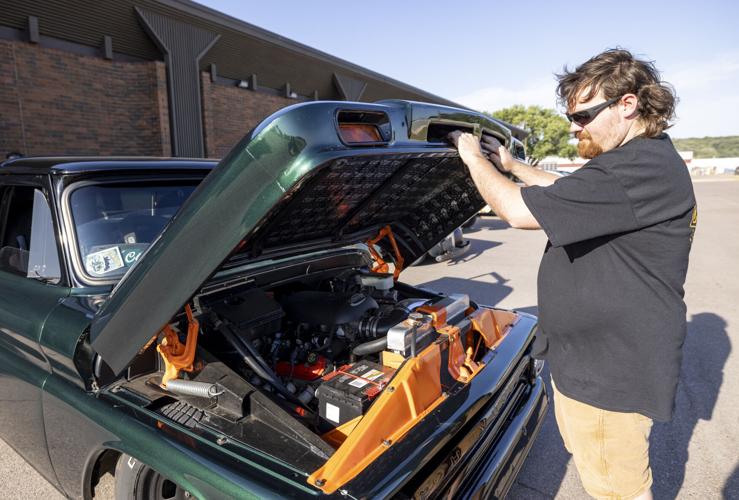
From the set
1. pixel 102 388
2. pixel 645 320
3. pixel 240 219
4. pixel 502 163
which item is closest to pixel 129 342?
pixel 102 388

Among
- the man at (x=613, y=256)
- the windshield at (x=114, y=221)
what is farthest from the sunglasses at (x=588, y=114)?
the windshield at (x=114, y=221)

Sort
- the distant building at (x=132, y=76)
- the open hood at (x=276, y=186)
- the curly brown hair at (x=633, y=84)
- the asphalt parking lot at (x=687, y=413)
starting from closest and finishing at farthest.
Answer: the open hood at (x=276, y=186) → the curly brown hair at (x=633, y=84) → the asphalt parking lot at (x=687, y=413) → the distant building at (x=132, y=76)

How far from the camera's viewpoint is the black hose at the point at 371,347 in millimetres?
2100

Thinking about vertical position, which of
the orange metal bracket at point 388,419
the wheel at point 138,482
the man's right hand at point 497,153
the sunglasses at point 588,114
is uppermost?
the sunglasses at point 588,114

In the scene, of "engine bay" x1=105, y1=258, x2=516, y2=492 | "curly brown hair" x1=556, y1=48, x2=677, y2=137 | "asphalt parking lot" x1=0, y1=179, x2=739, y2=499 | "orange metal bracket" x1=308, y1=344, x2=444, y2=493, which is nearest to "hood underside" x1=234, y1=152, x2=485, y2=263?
"engine bay" x1=105, y1=258, x2=516, y2=492

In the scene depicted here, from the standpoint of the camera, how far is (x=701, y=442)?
9.97 ft

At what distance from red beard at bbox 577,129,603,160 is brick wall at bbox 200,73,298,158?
35.0 feet

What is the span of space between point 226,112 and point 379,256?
10.4 m

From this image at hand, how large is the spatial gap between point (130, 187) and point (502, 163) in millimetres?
1906

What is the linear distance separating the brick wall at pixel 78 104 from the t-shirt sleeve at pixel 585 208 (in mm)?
9489

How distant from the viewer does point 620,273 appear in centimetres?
162

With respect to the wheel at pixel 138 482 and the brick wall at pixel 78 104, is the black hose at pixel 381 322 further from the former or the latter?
the brick wall at pixel 78 104

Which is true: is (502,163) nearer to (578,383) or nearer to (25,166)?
(578,383)

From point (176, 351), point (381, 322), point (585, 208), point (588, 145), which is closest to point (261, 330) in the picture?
point (176, 351)
